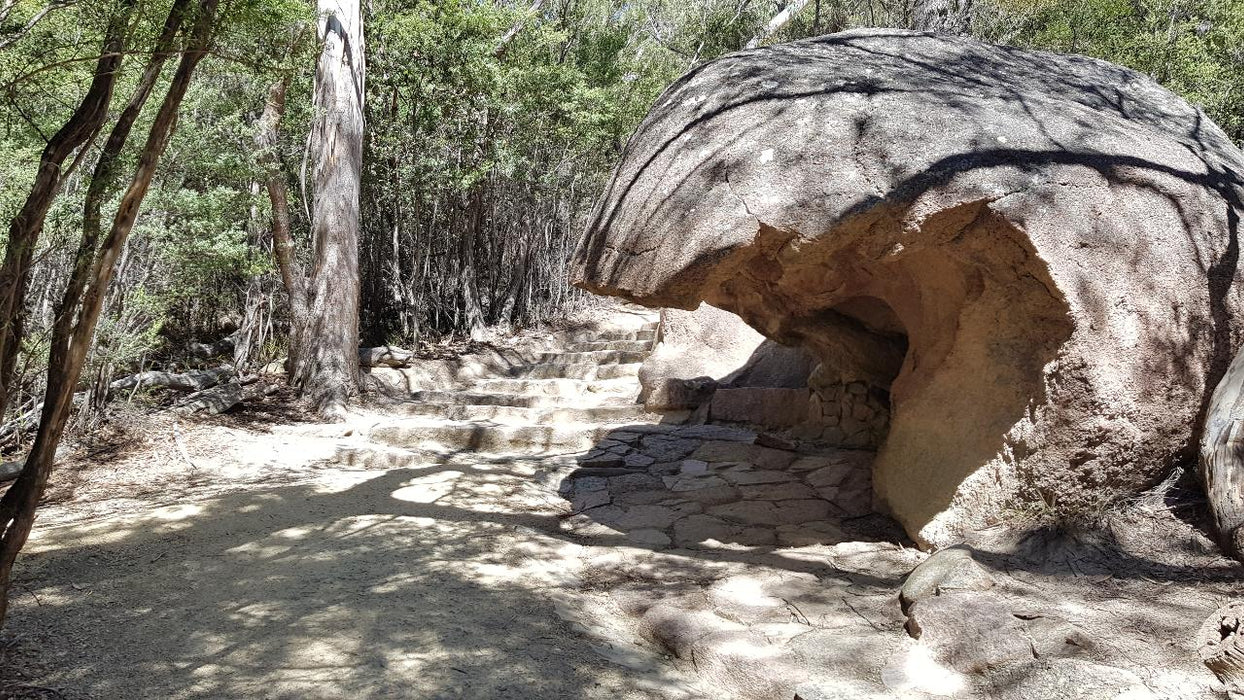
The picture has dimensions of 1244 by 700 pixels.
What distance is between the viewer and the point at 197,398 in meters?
6.98

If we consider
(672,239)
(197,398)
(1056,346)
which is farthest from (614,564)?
(197,398)

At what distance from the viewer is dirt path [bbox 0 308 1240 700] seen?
2539 mm

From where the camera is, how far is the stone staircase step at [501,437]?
6508 mm

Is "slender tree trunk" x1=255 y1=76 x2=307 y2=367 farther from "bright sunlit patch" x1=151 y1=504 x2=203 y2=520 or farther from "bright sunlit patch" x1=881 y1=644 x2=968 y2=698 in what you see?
"bright sunlit patch" x1=881 y1=644 x2=968 y2=698

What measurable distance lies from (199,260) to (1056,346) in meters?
6.22

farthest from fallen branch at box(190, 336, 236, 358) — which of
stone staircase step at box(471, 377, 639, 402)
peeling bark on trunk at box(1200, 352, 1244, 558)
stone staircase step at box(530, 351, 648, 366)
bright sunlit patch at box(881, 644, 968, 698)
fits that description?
peeling bark on trunk at box(1200, 352, 1244, 558)

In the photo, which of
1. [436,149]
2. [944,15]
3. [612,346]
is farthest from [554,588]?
[436,149]

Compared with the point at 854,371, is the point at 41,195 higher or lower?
higher

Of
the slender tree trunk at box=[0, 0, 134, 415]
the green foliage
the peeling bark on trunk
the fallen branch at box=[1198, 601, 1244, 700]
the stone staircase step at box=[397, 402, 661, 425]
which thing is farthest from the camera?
the stone staircase step at box=[397, 402, 661, 425]

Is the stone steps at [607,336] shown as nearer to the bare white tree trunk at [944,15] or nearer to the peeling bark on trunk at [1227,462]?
the bare white tree trunk at [944,15]

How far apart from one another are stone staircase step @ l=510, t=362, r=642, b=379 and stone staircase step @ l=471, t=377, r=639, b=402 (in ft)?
0.41

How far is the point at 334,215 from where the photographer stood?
779cm

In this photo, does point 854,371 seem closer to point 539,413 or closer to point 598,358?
point 539,413

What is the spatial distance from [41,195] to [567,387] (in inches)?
229
